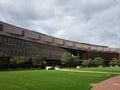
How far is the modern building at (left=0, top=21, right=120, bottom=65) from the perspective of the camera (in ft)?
237

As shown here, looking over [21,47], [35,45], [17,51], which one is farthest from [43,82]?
[35,45]

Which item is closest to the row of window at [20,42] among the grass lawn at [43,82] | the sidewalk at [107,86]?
the grass lawn at [43,82]

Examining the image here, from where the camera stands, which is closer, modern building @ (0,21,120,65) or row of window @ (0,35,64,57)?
row of window @ (0,35,64,57)

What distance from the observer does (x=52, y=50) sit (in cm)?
10150

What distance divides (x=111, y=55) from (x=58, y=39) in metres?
54.7

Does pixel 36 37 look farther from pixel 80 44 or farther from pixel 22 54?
pixel 80 44

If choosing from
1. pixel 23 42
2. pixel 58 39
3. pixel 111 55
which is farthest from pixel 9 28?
pixel 111 55

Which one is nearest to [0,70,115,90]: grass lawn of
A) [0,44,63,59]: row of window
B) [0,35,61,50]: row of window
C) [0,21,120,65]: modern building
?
[0,44,63,59]: row of window

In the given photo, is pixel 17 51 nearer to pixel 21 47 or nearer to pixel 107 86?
pixel 21 47

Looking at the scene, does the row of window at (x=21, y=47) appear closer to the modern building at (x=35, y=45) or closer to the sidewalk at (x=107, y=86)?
the modern building at (x=35, y=45)

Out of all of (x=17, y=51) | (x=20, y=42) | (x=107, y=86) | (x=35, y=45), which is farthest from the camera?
(x=35, y=45)

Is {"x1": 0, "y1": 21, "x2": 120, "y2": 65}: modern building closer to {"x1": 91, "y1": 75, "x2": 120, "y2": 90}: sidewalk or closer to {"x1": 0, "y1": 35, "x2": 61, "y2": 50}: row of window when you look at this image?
{"x1": 0, "y1": 35, "x2": 61, "y2": 50}: row of window

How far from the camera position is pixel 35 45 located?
87.8m

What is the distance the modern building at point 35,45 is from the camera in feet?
237
